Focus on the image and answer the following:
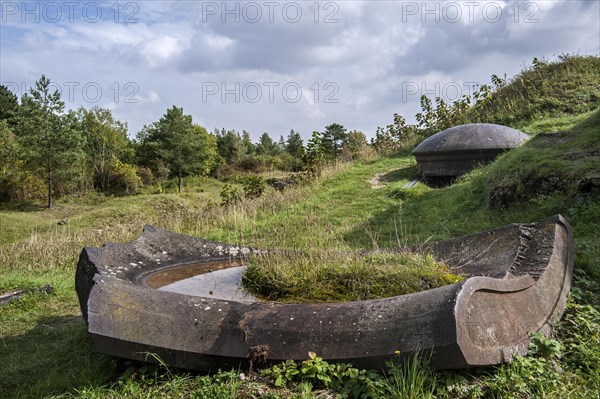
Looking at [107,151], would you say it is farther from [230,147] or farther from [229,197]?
[229,197]

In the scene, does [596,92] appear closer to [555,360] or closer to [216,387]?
[555,360]

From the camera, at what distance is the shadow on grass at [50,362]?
10.5 ft

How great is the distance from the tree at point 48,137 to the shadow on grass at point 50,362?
23.1 meters

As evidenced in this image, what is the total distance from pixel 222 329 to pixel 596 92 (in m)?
16.1

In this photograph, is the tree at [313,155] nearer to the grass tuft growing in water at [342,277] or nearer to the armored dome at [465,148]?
the armored dome at [465,148]

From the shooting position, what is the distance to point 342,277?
3463mm

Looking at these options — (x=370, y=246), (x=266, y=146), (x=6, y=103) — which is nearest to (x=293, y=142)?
(x=266, y=146)

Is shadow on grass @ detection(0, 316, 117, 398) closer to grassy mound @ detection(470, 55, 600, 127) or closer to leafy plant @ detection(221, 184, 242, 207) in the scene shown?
leafy plant @ detection(221, 184, 242, 207)

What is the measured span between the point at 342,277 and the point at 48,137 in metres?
25.8

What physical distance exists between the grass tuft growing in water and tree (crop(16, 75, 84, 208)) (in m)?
24.7

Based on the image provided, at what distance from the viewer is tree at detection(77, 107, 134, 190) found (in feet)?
103

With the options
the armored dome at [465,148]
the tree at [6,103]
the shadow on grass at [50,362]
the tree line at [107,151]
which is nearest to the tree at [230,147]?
the tree line at [107,151]

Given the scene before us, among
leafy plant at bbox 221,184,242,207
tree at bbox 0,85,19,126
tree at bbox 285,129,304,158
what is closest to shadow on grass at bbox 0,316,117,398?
leafy plant at bbox 221,184,242,207

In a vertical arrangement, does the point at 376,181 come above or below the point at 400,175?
below
